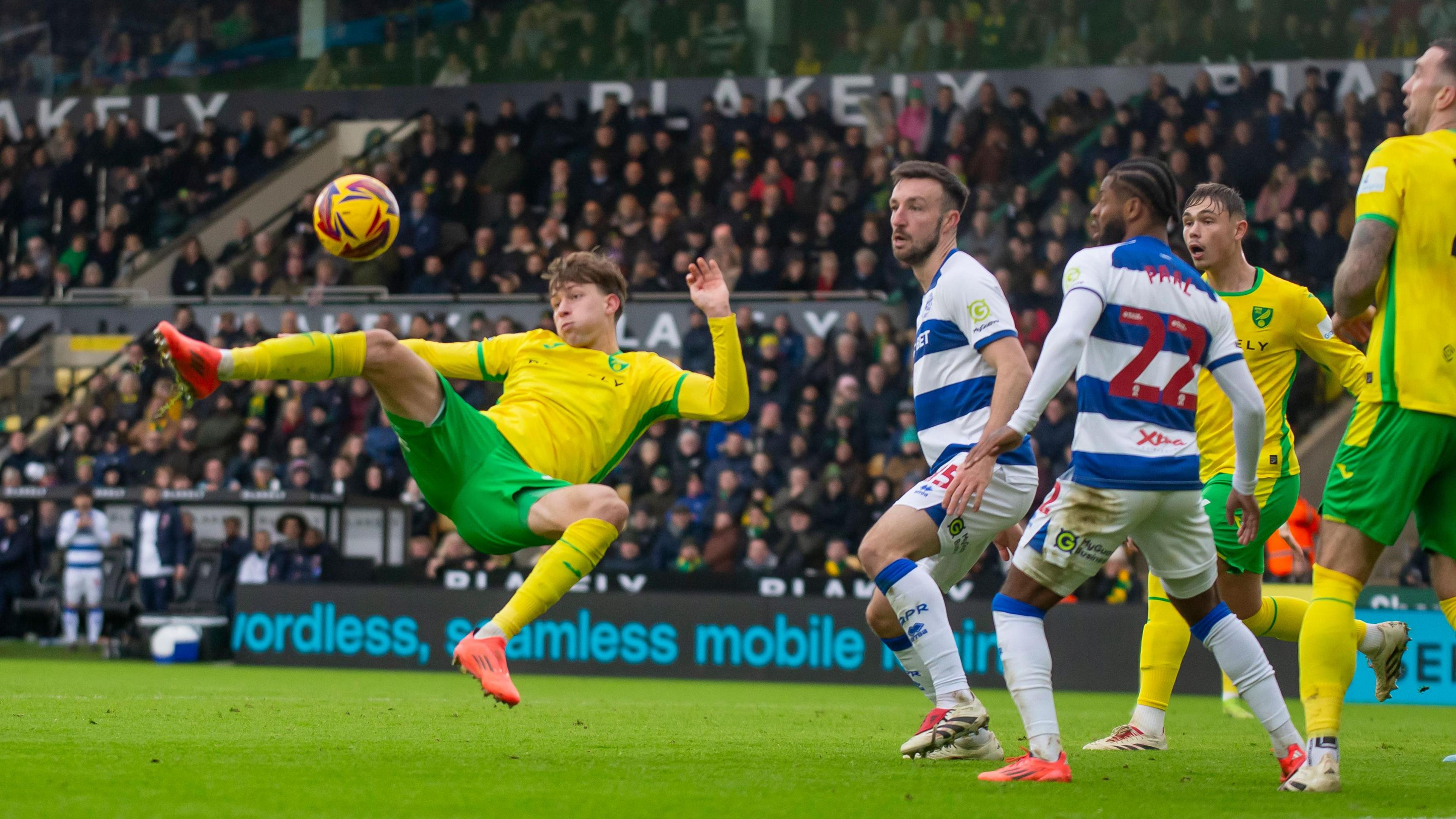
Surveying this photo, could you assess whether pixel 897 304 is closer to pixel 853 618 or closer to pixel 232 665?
pixel 853 618

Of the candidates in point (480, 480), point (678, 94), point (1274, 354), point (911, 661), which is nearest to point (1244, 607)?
point (1274, 354)

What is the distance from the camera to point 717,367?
7.53m

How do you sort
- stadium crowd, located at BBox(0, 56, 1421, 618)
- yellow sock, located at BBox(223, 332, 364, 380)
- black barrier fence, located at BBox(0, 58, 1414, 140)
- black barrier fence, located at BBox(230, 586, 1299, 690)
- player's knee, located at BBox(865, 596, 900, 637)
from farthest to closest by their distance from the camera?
black barrier fence, located at BBox(0, 58, 1414, 140)
stadium crowd, located at BBox(0, 56, 1421, 618)
black barrier fence, located at BBox(230, 586, 1299, 690)
player's knee, located at BBox(865, 596, 900, 637)
yellow sock, located at BBox(223, 332, 364, 380)

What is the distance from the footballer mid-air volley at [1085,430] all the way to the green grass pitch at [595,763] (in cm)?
21

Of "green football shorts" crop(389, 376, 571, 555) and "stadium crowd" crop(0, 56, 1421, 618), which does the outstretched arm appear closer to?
"green football shorts" crop(389, 376, 571, 555)

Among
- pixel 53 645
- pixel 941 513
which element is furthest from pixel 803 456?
pixel 941 513

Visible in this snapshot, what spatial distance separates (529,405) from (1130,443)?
125 inches

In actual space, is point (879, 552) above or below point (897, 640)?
above

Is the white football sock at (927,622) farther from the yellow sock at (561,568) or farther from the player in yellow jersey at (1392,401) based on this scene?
the player in yellow jersey at (1392,401)

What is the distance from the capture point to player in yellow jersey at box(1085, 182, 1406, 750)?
25.8 ft

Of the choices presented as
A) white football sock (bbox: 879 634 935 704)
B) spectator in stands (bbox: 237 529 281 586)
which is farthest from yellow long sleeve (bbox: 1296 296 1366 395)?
spectator in stands (bbox: 237 529 281 586)

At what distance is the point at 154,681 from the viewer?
13.0 meters

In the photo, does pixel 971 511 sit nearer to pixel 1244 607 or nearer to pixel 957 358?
pixel 957 358

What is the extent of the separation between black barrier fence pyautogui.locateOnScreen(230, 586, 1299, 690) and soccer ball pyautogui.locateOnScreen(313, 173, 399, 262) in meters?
7.91
